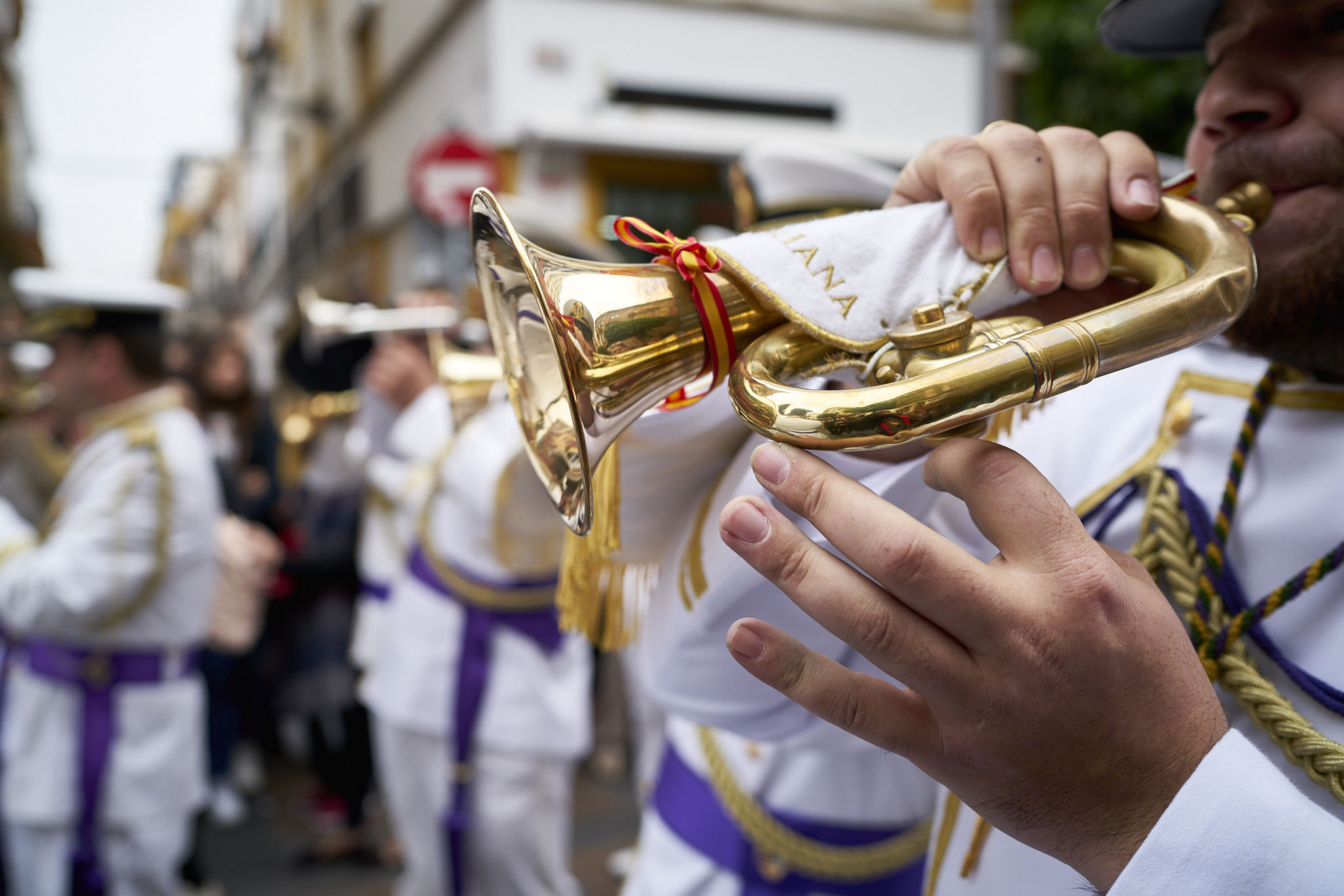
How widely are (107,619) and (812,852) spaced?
2.13 meters

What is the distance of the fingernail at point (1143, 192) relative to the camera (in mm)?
910

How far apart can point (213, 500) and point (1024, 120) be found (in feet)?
27.8

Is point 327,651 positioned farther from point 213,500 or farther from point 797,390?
point 797,390

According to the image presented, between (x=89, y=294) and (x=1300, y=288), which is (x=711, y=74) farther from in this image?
(x=1300, y=288)

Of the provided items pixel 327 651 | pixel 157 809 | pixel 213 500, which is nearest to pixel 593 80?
pixel 327 651

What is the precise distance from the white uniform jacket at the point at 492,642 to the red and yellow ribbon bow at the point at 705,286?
176 cm

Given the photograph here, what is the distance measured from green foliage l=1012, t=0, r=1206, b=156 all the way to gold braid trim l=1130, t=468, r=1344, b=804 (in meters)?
7.74

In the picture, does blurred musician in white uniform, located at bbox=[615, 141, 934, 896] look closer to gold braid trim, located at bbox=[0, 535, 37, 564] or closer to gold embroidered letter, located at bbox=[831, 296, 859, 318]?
gold embroidered letter, located at bbox=[831, 296, 859, 318]

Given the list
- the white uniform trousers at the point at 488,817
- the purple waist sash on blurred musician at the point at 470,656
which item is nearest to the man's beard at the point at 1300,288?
the purple waist sash on blurred musician at the point at 470,656

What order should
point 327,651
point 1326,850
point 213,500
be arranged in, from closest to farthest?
point 1326,850 → point 213,500 → point 327,651

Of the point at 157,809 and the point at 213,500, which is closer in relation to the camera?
the point at 157,809

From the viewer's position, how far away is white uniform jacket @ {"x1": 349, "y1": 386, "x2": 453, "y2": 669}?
3.74m

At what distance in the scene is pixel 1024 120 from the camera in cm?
917

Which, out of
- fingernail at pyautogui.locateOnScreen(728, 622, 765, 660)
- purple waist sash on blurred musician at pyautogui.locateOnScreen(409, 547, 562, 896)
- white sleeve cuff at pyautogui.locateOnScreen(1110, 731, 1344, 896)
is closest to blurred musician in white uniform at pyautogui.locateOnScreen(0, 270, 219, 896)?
purple waist sash on blurred musician at pyautogui.locateOnScreen(409, 547, 562, 896)
